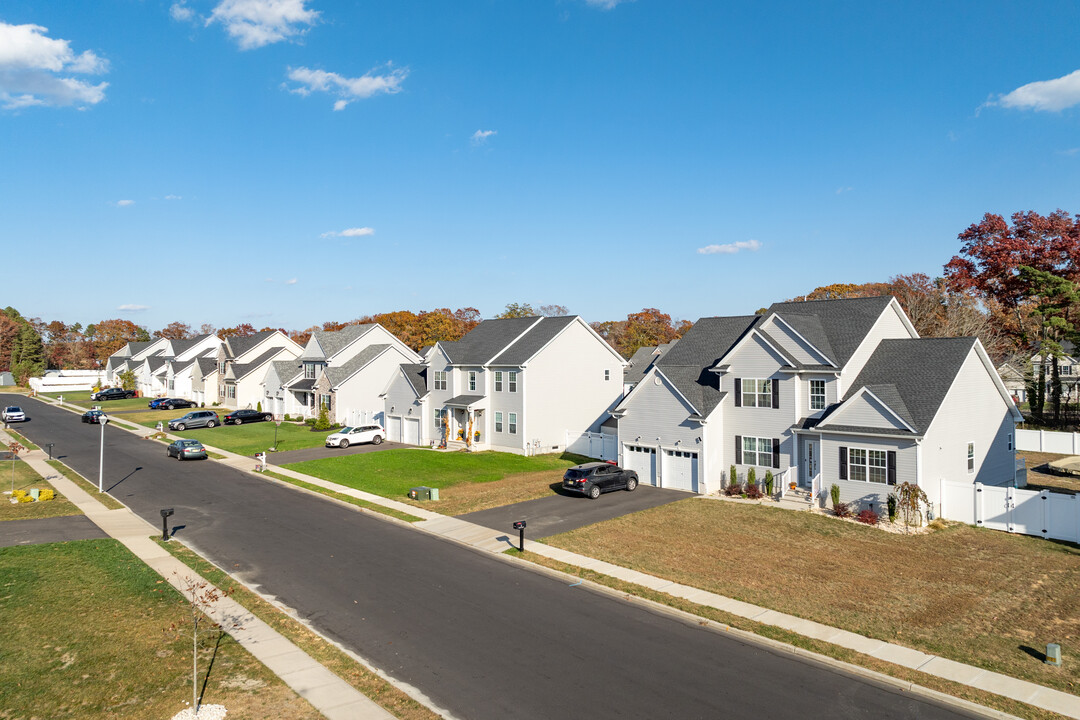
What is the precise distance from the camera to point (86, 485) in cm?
3300

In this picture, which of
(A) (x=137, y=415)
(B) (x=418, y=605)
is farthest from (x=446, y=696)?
(A) (x=137, y=415)

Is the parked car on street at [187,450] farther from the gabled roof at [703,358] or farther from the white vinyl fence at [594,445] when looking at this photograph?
the gabled roof at [703,358]

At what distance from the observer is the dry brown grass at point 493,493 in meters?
29.3

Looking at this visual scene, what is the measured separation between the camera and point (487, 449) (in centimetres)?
4566

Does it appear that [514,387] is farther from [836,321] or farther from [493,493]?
[836,321]

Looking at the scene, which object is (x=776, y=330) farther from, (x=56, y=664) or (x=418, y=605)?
(x=56, y=664)

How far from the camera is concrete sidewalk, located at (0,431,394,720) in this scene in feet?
38.3

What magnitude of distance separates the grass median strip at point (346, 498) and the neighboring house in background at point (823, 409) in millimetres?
13709

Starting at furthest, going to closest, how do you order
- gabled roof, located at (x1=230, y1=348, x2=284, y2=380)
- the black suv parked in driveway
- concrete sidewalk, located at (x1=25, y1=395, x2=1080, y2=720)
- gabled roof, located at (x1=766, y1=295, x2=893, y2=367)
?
1. gabled roof, located at (x1=230, y1=348, x2=284, y2=380)
2. the black suv parked in driveway
3. gabled roof, located at (x1=766, y1=295, x2=893, y2=367)
4. concrete sidewalk, located at (x1=25, y1=395, x2=1080, y2=720)

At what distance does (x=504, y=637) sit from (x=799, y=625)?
23.6ft

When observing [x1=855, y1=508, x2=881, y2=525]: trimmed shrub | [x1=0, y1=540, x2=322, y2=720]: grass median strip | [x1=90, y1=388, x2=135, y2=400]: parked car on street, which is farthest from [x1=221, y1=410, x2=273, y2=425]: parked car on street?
[x1=855, y1=508, x2=881, y2=525]: trimmed shrub

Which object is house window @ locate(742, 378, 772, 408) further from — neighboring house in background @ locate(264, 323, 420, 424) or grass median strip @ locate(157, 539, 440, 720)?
neighboring house in background @ locate(264, 323, 420, 424)

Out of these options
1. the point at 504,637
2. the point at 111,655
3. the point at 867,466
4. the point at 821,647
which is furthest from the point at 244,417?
the point at 821,647

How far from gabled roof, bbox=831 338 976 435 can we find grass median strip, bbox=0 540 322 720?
25.0m
